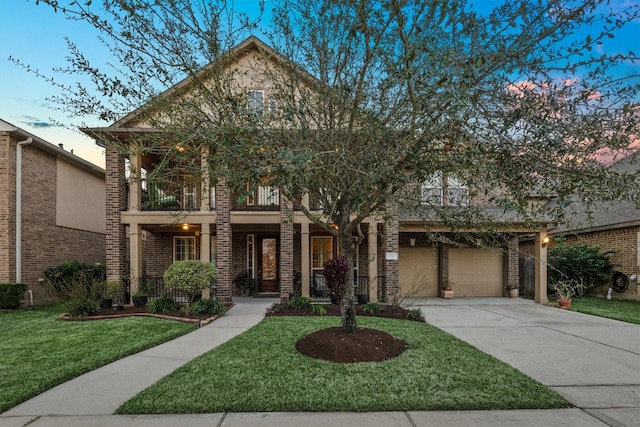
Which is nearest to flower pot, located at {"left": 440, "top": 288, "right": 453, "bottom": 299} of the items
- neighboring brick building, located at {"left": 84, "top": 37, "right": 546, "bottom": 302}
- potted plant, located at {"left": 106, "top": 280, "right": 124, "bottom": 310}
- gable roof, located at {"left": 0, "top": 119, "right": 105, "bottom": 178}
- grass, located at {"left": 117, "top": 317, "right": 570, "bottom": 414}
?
neighboring brick building, located at {"left": 84, "top": 37, "right": 546, "bottom": 302}

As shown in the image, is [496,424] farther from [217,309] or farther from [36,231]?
[36,231]

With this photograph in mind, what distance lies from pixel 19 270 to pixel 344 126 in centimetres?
1164

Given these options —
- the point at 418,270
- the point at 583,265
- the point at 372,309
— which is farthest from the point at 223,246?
the point at 583,265

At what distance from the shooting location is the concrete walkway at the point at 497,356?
12.1ft

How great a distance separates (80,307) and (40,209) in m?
5.34

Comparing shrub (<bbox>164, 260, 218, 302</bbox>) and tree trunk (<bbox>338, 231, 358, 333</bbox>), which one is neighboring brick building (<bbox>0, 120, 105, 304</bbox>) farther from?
tree trunk (<bbox>338, 231, 358, 333</bbox>)

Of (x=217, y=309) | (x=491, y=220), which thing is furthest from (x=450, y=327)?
(x=217, y=309)

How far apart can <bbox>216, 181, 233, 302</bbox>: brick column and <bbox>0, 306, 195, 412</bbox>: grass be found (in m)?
2.82

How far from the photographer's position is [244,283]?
1407 centimetres

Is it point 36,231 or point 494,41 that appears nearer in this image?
point 494,41

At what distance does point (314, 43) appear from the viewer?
5.76 metres

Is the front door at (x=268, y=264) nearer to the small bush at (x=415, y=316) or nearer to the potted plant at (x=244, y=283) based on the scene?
the potted plant at (x=244, y=283)

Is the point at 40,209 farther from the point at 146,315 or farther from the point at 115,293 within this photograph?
the point at 146,315

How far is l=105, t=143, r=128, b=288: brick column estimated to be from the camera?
36.8 feet
